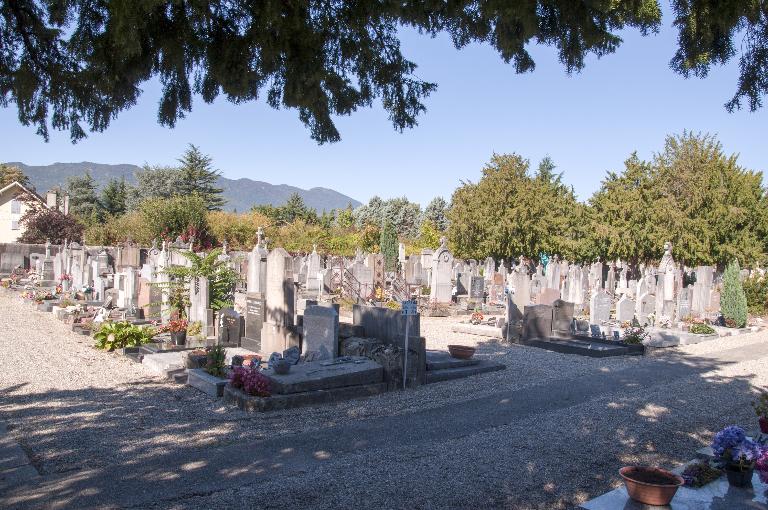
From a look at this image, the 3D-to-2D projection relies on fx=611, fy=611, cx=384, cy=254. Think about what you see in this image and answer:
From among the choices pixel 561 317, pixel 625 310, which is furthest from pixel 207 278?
pixel 625 310

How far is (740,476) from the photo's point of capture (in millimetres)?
5391

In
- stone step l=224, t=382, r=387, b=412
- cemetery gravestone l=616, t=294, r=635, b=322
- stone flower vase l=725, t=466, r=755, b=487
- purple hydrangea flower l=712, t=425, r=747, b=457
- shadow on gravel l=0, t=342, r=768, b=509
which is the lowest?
shadow on gravel l=0, t=342, r=768, b=509

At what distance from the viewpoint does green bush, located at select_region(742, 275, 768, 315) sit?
24.3 meters

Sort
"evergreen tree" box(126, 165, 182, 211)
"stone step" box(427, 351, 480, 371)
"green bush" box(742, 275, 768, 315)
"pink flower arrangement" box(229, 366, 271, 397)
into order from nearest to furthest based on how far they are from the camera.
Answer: "pink flower arrangement" box(229, 366, 271, 397)
"stone step" box(427, 351, 480, 371)
"green bush" box(742, 275, 768, 315)
"evergreen tree" box(126, 165, 182, 211)

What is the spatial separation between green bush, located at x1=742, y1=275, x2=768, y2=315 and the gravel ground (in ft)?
45.9

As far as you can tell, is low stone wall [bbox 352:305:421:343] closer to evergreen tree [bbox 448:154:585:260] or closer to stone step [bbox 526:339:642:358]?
stone step [bbox 526:339:642:358]

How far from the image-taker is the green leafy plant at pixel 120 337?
12344 millimetres

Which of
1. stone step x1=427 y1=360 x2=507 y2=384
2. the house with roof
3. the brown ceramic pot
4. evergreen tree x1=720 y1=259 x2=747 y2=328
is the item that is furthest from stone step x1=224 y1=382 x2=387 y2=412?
the house with roof

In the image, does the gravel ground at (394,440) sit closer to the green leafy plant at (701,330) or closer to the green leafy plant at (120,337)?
the green leafy plant at (120,337)

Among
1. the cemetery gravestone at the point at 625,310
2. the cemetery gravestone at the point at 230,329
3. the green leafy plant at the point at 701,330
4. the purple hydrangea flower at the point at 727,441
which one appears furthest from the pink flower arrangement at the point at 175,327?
the green leafy plant at the point at 701,330

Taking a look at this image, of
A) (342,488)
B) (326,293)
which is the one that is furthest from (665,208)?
(342,488)

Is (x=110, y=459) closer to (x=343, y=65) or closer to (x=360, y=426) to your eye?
(x=360, y=426)

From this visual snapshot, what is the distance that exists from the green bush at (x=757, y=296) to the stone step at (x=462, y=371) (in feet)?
58.2

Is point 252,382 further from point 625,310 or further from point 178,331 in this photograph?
point 625,310
